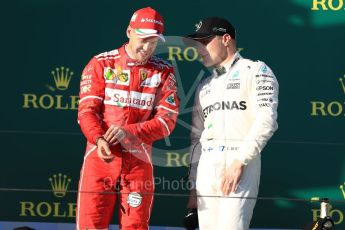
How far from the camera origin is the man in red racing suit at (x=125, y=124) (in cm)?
295

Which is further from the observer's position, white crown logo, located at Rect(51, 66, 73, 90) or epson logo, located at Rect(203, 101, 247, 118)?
white crown logo, located at Rect(51, 66, 73, 90)

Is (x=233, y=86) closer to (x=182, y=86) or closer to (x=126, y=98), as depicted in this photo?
(x=126, y=98)

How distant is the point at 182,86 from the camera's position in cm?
376

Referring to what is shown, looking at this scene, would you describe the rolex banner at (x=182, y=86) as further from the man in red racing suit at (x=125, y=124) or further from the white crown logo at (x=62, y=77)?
the man in red racing suit at (x=125, y=124)

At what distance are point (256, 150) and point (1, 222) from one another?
1377 mm

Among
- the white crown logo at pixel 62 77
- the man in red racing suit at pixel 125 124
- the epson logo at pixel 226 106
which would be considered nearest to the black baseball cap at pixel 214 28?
the man in red racing suit at pixel 125 124

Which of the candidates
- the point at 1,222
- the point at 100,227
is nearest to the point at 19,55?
the point at 1,222

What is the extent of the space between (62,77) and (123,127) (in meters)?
0.88

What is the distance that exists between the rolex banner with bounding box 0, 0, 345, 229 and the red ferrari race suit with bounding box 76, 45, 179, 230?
68 cm

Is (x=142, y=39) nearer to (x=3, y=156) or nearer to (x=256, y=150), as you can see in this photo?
(x=256, y=150)

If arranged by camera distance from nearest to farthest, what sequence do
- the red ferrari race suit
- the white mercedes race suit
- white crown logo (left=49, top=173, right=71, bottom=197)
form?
the white mercedes race suit < the red ferrari race suit < white crown logo (left=49, top=173, right=71, bottom=197)

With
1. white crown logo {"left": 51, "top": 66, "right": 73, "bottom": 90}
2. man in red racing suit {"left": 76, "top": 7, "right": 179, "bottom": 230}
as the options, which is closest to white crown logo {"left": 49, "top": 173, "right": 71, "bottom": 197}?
white crown logo {"left": 51, "top": 66, "right": 73, "bottom": 90}

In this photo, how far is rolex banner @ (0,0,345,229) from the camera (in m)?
3.72

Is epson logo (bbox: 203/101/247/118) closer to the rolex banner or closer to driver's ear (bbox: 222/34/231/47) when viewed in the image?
driver's ear (bbox: 222/34/231/47)
